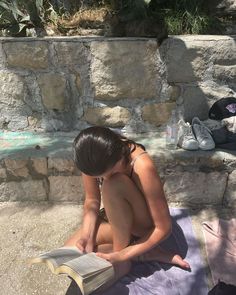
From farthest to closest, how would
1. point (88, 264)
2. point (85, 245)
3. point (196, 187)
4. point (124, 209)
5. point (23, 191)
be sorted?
point (23, 191) → point (196, 187) → point (85, 245) → point (124, 209) → point (88, 264)

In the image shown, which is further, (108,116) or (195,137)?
(108,116)

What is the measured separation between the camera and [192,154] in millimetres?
2535

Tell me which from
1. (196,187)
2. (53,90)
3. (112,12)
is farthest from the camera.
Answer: (112,12)

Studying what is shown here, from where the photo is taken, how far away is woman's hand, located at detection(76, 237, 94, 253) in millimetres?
1864

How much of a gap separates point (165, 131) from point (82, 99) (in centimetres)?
67

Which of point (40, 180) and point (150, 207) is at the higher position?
point (150, 207)

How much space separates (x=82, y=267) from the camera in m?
1.63

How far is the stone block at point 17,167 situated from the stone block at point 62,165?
168 mm

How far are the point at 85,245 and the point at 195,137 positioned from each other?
3.80 ft

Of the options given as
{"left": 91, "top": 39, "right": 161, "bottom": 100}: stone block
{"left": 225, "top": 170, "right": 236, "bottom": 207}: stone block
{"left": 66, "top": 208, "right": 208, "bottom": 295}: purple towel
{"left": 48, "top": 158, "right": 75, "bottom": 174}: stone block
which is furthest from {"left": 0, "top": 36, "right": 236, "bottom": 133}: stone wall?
{"left": 66, "top": 208, "right": 208, "bottom": 295}: purple towel

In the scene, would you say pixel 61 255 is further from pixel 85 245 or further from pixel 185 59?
pixel 185 59

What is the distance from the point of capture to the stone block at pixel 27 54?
272 cm

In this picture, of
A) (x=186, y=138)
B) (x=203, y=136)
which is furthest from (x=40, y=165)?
(x=203, y=136)

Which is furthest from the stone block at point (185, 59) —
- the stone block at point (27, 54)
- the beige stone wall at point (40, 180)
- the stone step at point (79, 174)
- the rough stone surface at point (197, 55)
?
the beige stone wall at point (40, 180)
